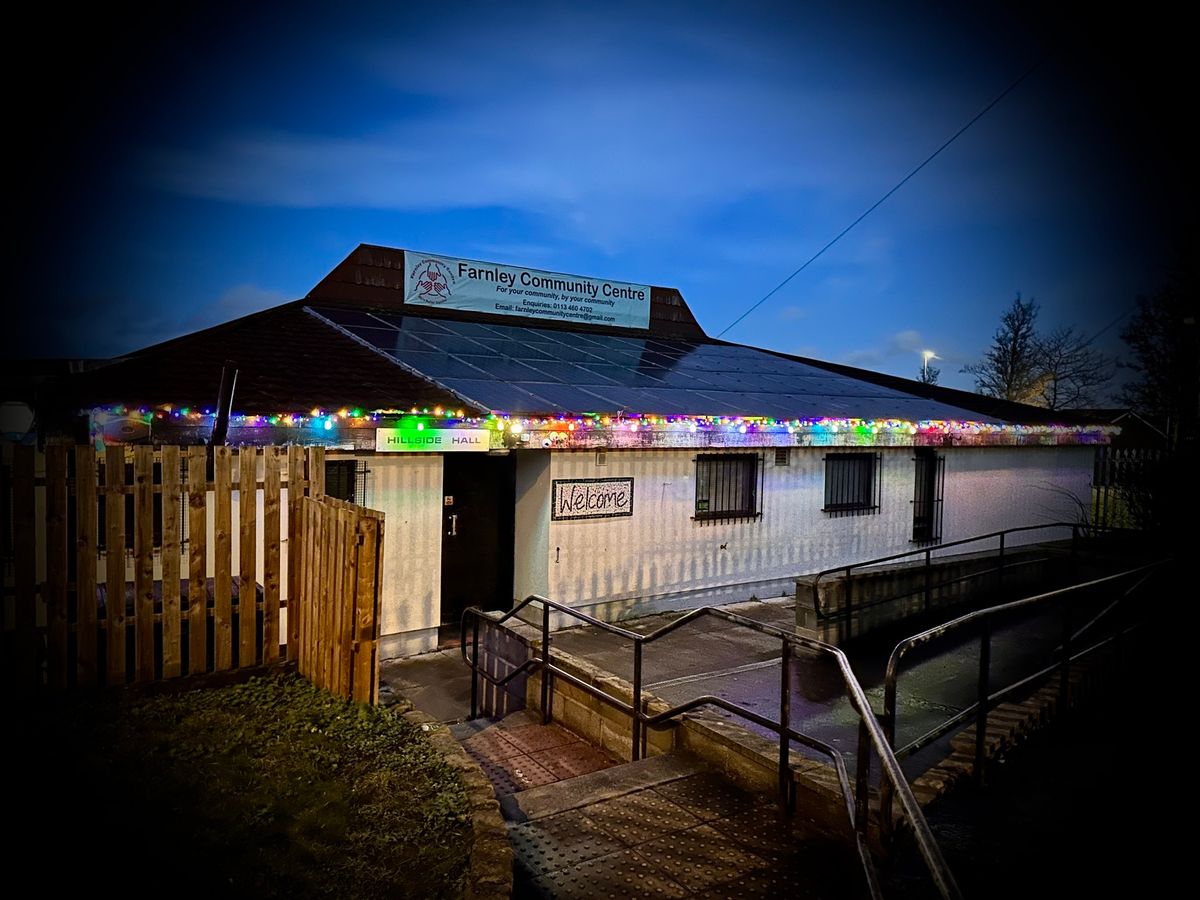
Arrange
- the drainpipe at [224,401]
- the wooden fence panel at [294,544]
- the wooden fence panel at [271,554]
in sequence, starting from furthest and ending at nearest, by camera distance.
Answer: the drainpipe at [224,401] → the wooden fence panel at [294,544] → the wooden fence panel at [271,554]

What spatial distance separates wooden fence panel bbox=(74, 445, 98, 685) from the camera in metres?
5.17

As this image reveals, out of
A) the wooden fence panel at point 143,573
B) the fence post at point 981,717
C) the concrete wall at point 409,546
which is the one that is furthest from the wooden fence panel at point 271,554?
the fence post at point 981,717

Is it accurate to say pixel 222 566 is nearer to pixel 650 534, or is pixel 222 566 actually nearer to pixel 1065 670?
pixel 650 534

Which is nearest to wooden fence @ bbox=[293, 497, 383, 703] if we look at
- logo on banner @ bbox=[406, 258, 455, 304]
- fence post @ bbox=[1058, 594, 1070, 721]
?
fence post @ bbox=[1058, 594, 1070, 721]

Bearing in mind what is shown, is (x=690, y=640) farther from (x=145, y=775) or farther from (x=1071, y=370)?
(x=1071, y=370)

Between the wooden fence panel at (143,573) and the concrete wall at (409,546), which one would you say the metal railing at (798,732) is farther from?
the wooden fence panel at (143,573)

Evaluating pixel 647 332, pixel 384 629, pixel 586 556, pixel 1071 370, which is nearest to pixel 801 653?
pixel 586 556

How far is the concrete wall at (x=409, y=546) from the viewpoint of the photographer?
9398mm

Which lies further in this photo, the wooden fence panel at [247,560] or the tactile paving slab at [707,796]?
the wooden fence panel at [247,560]

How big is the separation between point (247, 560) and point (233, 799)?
205 centimetres

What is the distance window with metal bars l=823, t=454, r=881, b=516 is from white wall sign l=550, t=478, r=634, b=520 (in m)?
4.18

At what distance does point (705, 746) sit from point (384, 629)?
5.24 meters

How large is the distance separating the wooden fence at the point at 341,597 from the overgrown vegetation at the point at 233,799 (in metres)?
0.25

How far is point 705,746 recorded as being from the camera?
5488mm
